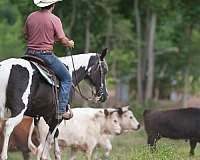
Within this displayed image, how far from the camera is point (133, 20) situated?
40750mm

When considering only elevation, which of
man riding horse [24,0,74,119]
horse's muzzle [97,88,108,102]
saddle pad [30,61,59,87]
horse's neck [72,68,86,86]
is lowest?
horse's muzzle [97,88,108,102]

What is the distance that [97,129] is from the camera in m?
15.8

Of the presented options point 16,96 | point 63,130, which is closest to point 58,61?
point 16,96

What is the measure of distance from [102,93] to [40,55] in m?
1.58

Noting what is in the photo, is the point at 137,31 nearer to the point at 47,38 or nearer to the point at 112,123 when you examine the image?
the point at 112,123

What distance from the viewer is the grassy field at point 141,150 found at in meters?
10.1

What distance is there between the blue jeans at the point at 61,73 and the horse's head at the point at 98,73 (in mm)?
869

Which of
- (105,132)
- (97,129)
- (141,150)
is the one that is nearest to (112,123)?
(105,132)

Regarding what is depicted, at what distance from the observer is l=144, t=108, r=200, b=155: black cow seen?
725 inches

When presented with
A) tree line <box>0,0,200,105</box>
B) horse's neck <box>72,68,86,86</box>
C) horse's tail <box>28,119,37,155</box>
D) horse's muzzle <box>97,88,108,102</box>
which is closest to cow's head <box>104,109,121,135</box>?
horse's tail <box>28,119,37,155</box>

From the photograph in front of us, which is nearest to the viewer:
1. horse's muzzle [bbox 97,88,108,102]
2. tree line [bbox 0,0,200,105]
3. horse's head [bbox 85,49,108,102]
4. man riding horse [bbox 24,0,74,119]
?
man riding horse [bbox 24,0,74,119]

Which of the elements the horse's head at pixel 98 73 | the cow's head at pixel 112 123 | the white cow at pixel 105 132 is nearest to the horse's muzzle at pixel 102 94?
the horse's head at pixel 98 73

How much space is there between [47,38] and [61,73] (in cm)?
54

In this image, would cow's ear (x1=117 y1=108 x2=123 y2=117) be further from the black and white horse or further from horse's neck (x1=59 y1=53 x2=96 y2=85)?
the black and white horse
